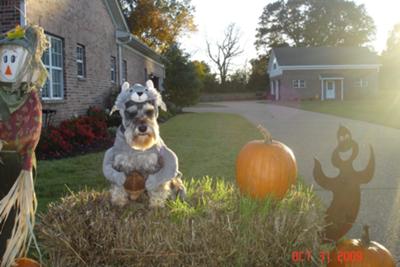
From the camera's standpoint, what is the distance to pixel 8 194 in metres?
3.11

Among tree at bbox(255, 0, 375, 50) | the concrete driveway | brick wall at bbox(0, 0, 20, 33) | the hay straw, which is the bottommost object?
the concrete driveway

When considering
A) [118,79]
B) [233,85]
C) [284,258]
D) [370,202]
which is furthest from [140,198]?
[233,85]

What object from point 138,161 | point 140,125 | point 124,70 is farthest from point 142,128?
point 124,70

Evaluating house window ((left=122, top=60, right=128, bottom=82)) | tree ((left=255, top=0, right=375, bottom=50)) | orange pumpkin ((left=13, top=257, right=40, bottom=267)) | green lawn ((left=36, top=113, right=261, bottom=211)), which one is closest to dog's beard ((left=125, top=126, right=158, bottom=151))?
orange pumpkin ((left=13, top=257, right=40, bottom=267))

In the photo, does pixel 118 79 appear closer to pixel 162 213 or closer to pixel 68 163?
pixel 68 163

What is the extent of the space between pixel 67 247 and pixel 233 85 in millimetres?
57482

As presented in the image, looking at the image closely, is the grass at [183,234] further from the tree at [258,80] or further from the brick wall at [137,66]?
the tree at [258,80]

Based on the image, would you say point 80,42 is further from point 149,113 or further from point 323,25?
point 323,25

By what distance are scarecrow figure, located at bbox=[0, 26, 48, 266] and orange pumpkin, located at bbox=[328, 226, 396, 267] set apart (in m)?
2.33

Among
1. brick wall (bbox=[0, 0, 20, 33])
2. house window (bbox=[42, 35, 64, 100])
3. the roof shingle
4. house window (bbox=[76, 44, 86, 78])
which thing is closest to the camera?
brick wall (bbox=[0, 0, 20, 33])

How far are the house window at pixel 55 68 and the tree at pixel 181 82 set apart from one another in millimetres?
17247

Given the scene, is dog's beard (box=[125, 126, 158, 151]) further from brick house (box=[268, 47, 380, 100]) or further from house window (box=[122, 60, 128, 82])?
brick house (box=[268, 47, 380, 100])

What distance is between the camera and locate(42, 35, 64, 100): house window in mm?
12008

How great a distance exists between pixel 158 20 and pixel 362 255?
124 ft
